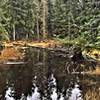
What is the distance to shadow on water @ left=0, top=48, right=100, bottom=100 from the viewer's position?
1495 cm

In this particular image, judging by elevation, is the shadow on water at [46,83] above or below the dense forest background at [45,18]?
below

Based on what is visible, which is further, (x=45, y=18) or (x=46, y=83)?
(x=45, y=18)

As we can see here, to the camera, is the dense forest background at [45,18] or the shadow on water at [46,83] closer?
the shadow on water at [46,83]

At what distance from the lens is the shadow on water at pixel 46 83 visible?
14.9m

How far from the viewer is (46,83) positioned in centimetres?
1797

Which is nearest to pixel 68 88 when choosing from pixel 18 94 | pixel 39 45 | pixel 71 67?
pixel 18 94

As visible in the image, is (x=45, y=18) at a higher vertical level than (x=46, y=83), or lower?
higher

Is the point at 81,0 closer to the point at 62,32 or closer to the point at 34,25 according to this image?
the point at 62,32

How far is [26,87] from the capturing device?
16.9 meters

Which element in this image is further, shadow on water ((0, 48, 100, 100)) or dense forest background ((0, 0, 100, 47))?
dense forest background ((0, 0, 100, 47))

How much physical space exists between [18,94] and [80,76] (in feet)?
19.8

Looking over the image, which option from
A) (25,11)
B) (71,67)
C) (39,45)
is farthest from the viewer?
(25,11)

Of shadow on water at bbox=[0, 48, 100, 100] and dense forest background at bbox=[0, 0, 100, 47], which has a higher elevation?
dense forest background at bbox=[0, 0, 100, 47]

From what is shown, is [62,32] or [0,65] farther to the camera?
[62,32]
